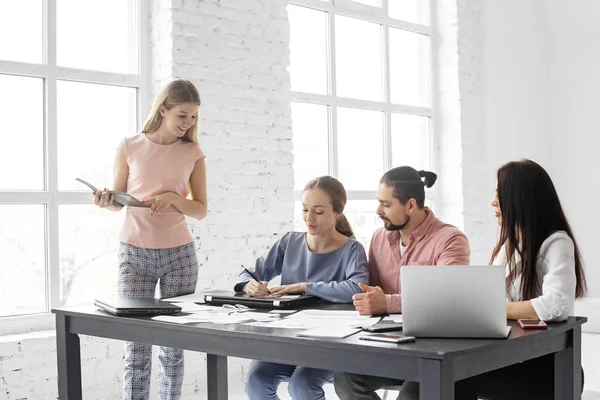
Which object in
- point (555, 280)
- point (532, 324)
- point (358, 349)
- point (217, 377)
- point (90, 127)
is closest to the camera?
point (358, 349)

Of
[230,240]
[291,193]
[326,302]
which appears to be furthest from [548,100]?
[326,302]

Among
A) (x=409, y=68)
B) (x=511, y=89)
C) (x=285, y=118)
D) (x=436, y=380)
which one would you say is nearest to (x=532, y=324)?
(x=436, y=380)

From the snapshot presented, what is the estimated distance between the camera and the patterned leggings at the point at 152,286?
3.24 meters

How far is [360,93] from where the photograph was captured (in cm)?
576

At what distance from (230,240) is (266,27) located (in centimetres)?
125

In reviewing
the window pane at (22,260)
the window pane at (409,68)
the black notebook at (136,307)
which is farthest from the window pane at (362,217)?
the black notebook at (136,307)

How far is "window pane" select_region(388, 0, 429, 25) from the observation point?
6074 mm

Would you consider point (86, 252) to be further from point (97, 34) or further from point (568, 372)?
point (568, 372)

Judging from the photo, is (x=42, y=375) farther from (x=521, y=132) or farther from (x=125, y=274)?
(x=521, y=132)

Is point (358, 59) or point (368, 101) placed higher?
point (358, 59)

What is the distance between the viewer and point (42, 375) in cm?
380

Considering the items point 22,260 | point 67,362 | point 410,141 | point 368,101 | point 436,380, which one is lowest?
point 67,362

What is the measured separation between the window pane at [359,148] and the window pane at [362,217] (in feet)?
0.38

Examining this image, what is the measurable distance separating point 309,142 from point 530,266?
2938mm
